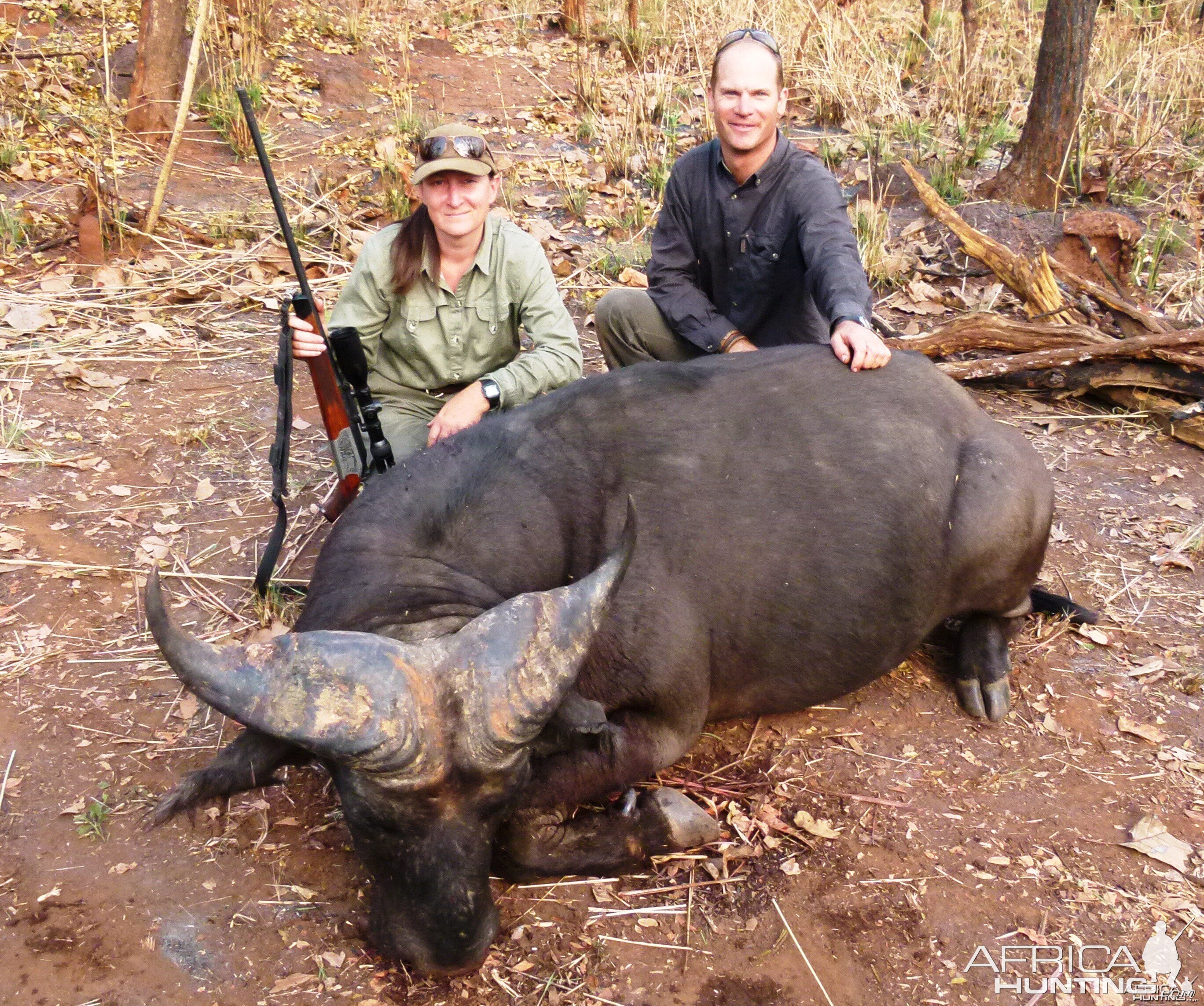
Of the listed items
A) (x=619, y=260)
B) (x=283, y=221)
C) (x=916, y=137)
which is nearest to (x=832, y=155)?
(x=916, y=137)

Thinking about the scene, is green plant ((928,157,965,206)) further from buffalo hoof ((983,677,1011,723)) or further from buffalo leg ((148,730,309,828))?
buffalo leg ((148,730,309,828))

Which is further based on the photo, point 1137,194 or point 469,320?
point 1137,194

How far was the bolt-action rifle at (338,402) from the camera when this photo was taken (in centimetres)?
439

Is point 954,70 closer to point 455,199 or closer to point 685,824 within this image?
point 455,199

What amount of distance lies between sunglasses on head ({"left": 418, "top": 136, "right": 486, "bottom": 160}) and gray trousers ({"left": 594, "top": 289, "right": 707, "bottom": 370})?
154 cm

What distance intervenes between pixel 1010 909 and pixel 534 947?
5.05ft

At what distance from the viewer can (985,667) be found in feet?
14.0

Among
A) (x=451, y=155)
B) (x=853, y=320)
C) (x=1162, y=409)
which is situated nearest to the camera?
(x=853, y=320)

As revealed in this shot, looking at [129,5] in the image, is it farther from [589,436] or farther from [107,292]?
[589,436]

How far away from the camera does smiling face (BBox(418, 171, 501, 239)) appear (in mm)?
4434

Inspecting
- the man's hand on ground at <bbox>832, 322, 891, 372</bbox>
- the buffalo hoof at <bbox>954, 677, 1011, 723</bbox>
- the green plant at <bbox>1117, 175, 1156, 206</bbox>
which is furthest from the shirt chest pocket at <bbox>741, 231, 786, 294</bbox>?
the green plant at <bbox>1117, 175, 1156, 206</bbox>

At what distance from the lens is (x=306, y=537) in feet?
16.4

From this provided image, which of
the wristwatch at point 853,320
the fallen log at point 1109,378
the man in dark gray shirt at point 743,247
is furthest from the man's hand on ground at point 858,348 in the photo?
the fallen log at point 1109,378

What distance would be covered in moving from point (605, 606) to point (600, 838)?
1.08 metres
